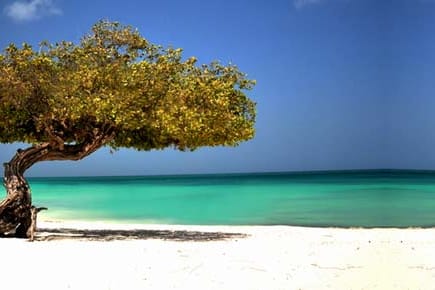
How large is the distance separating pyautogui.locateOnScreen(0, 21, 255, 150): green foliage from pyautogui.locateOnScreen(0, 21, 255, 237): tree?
20mm

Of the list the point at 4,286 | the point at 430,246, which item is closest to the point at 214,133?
the point at 430,246

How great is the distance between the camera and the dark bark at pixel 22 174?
13688mm

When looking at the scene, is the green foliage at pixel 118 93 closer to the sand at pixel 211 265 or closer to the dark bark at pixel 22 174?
the dark bark at pixel 22 174

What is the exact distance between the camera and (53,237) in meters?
14.2

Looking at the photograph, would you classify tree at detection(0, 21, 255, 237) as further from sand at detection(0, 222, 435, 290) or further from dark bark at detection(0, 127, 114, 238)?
sand at detection(0, 222, 435, 290)

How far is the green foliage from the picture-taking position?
41.3 ft

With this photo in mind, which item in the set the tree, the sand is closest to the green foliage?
the tree

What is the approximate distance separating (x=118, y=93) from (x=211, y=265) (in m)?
4.43

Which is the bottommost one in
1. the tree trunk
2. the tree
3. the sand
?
the sand

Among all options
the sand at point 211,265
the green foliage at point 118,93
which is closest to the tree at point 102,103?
the green foliage at point 118,93

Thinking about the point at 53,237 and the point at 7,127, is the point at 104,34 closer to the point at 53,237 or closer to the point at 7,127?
the point at 7,127

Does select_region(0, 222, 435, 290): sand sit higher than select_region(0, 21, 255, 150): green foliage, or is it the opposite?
select_region(0, 21, 255, 150): green foliage

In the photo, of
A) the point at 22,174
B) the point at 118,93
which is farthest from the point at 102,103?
the point at 22,174

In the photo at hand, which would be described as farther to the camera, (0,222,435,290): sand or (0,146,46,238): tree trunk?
(0,146,46,238): tree trunk
